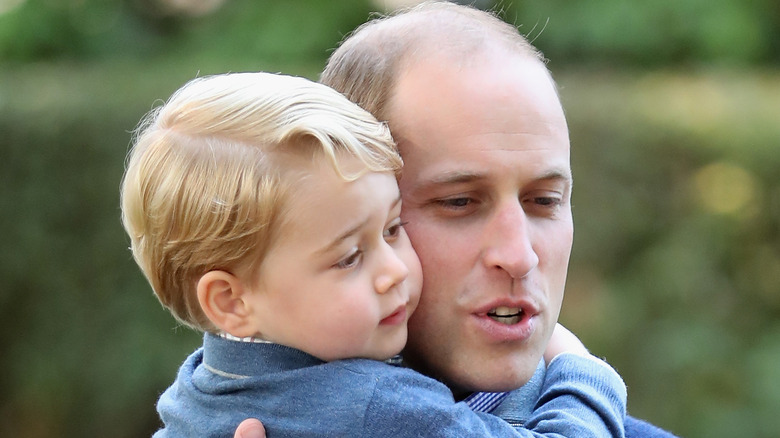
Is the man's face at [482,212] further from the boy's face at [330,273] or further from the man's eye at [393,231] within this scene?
the boy's face at [330,273]

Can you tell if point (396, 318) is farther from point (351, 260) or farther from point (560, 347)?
point (560, 347)

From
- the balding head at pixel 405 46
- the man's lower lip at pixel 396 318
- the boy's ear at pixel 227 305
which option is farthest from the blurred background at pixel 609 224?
the boy's ear at pixel 227 305

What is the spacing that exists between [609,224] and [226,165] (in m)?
3.93

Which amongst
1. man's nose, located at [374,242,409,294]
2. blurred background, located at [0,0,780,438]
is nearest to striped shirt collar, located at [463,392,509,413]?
man's nose, located at [374,242,409,294]

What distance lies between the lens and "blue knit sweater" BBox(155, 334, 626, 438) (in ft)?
6.58

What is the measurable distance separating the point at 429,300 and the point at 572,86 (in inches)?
150

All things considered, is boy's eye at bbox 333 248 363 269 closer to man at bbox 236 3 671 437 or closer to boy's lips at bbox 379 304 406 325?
boy's lips at bbox 379 304 406 325

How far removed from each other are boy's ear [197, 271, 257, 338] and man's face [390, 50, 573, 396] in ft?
1.45

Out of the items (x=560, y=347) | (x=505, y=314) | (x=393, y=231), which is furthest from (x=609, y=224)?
(x=393, y=231)

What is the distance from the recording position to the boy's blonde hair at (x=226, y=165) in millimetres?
2066

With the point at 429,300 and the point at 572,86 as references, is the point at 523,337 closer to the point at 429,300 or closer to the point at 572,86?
the point at 429,300

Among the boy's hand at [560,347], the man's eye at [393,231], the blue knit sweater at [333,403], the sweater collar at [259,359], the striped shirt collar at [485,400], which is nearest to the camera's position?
the blue knit sweater at [333,403]

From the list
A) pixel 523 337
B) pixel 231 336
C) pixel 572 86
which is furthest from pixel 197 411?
pixel 572 86

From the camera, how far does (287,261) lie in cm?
207
